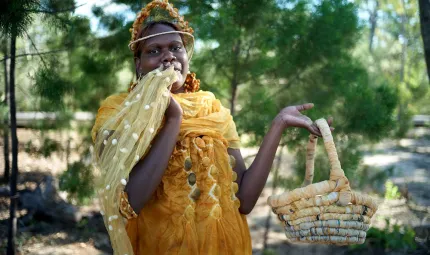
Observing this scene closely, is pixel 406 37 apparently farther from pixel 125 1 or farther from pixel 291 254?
pixel 125 1

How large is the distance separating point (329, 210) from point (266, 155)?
1.05 feet

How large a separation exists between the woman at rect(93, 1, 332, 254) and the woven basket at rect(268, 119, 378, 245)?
17 centimetres

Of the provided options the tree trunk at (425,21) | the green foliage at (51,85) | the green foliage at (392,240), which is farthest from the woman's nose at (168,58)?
the green foliage at (392,240)

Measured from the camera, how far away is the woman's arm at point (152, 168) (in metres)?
1.63

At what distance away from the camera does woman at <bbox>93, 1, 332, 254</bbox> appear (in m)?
1.64

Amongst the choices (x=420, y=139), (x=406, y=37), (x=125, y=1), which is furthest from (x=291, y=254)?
(x=406, y=37)

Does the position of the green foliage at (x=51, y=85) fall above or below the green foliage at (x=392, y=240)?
above

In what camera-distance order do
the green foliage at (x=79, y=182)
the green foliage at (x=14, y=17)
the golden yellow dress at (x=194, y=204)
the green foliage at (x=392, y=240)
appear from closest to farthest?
the golden yellow dress at (x=194, y=204), the green foliage at (x=14, y=17), the green foliage at (x=79, y=182), the green foliage at (x=392, y=240)

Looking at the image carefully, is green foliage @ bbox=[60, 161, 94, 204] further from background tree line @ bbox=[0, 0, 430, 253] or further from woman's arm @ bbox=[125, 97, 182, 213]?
→ woman's arm @ bbox=[125, 97, 182, 213]

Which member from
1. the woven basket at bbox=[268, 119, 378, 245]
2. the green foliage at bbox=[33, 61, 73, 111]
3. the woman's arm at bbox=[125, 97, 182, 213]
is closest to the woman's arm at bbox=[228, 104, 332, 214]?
the woven basket at bbox=[268, 119, 378, 245]

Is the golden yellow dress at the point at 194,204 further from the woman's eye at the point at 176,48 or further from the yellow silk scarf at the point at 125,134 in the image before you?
the woman's eye at the point at 176,48

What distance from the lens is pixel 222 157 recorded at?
6.07ft

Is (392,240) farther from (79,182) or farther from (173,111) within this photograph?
(173,111)

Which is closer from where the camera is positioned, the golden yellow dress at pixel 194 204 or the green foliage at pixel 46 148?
the golden yellow dress at pixel 194 204
